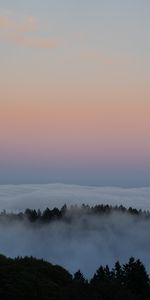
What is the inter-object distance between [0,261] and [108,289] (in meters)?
10.7

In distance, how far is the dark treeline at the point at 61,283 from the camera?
33250mm

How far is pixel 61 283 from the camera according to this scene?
139 ft

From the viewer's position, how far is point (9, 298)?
35.7 meters

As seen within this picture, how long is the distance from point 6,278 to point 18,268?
2.63 m

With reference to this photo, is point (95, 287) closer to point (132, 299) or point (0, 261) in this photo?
point (132, 299)

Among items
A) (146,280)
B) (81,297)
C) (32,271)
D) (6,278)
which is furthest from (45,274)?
(81,297)

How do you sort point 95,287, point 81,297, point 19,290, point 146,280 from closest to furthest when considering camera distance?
point 81,297 < point 95,287 < point 19,290 < point 146,280

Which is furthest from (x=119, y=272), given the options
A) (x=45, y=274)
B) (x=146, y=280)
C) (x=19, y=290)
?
(x=19, y=290)

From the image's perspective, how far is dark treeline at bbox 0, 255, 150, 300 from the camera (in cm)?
3325

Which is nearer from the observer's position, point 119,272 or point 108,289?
point 108,289

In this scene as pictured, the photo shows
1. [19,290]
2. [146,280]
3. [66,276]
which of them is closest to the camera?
[19,290]

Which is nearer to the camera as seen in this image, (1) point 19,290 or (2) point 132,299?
(2) point 132,299

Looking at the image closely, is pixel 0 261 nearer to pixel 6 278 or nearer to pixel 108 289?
pixel 6 278

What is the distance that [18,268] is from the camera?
40219mm
